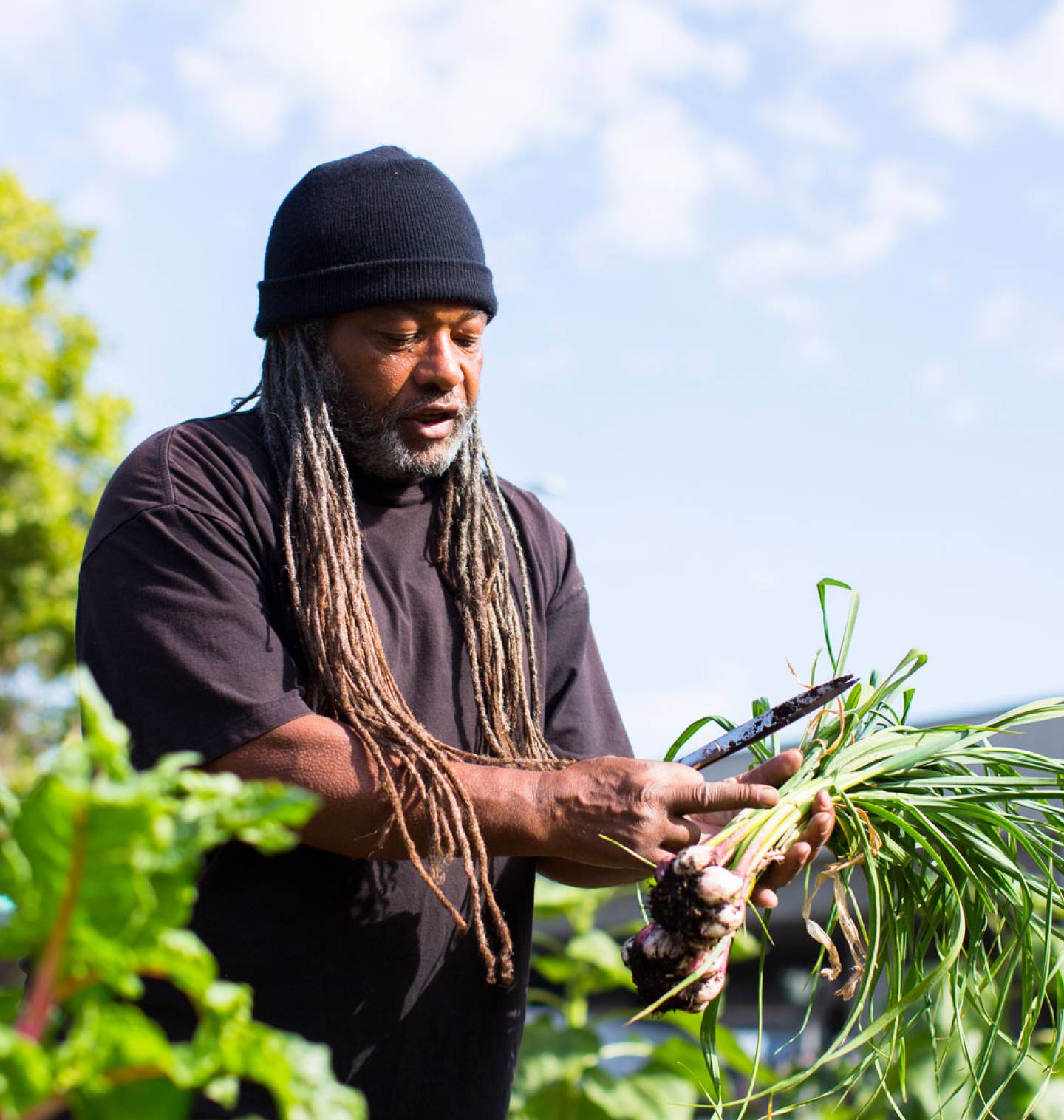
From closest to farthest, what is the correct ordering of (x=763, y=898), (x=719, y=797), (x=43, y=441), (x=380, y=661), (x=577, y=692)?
(x=719, y=797) → (x=763, y=898) → (x=380, y=661) → (x=577, y=692) → (x=43, y=441)

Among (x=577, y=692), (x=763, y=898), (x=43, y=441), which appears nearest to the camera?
(x=763, y=898)

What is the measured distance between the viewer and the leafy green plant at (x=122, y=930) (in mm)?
715

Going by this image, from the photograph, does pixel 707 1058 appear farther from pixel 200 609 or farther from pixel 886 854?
pixel 200 609

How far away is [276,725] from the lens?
1.90m

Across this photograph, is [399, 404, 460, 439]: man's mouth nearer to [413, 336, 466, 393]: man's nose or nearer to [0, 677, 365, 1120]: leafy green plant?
[413, 336, 466, 393]: man's nose

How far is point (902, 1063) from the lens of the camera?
1995 millimetres

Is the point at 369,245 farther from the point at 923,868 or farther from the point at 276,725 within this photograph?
the point at 923,868

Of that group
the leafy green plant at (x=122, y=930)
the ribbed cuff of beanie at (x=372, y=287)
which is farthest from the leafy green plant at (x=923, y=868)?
the leafy green plant at (x=122, y=930)

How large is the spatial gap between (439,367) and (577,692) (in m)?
0.64

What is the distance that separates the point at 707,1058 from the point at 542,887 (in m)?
3.60

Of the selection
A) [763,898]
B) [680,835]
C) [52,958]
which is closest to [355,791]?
[680,835]

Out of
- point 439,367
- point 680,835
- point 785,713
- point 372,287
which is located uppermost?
point 372,287

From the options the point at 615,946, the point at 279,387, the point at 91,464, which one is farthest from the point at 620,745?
the point at 91,464

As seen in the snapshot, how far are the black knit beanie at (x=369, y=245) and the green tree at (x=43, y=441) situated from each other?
12.5 meters
